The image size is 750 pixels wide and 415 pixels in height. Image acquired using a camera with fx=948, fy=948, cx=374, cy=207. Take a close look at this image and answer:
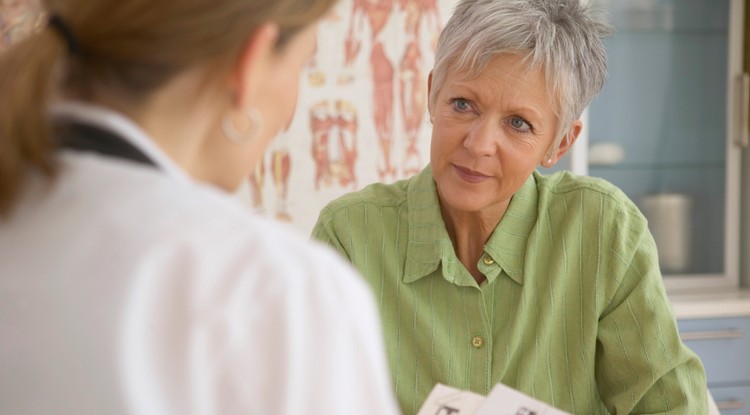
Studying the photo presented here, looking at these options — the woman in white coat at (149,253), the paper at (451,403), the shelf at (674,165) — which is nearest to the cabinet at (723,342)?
the shelf at (674,165)

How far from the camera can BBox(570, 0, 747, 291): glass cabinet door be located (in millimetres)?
3684

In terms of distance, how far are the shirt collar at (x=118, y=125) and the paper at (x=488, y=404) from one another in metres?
0.65

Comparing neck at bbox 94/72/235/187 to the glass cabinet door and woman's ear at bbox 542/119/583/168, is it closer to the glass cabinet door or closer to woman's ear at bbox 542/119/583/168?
woman's ear at bbox 542/119/583/168

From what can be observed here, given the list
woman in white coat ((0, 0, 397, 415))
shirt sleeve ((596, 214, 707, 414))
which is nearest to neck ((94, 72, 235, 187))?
woman in white coat ((0, 0, 397, 415))

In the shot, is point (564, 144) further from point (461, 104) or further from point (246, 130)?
point (246, 130)

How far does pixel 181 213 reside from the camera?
724 mm

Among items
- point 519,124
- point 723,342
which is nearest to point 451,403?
point 519,124

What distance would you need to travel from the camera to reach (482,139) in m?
1.69

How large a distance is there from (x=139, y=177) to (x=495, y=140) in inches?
41.0

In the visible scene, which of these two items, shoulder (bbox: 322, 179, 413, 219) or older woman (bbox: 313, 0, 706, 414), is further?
shoulder (bbox: 322, 179, 413, 219)

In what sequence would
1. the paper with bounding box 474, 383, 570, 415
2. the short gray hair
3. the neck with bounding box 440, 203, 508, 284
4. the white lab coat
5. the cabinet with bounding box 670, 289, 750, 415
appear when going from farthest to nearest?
the cabinet with bounding box 670, 289, 750, 415 → the neck with bounding box 440, 203, 508, 284 → the short gray hair → the paper with bounding box 474, 383, 570, 415 → the white lab coat

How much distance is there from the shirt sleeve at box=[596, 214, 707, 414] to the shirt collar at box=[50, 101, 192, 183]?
3.61 feet

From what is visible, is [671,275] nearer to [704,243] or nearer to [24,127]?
[704,243]

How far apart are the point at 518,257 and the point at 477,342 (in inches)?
7.1
